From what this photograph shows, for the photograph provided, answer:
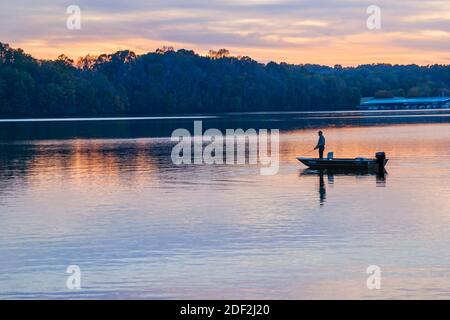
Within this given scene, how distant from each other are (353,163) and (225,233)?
1902 centimetres

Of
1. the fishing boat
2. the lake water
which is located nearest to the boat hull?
the fishing boat

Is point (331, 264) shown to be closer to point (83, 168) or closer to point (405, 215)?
point (405, 215)

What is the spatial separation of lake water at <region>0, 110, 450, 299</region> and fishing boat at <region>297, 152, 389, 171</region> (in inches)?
30.2

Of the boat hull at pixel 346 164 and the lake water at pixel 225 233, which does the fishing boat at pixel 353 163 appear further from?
the lake water at pixel 225 233

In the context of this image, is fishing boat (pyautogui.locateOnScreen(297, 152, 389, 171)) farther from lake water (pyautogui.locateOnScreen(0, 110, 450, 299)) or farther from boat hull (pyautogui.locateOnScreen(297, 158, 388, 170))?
lake water (pyautogui.locateOnScreen(0, 110, 450, 299))

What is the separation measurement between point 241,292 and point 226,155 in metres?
39.7

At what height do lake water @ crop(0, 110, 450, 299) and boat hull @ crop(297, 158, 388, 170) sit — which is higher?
boat hull @ crop(297, 158, 388, 170)

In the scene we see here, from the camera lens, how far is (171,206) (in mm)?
31828

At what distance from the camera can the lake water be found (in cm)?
1998

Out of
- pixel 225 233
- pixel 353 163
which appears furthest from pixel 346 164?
pixel 225 233

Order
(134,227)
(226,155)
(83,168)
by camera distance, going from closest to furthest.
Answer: (134,227) → (83,168) → (226,155)

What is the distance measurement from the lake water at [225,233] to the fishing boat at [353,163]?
766 mm

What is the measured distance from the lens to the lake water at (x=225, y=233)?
787 inches
